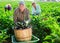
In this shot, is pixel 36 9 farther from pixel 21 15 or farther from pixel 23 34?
pixel 23 34

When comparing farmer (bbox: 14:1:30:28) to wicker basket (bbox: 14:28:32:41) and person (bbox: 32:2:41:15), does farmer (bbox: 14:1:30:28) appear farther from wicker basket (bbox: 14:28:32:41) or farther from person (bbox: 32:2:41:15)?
person (bbox: 32:2:41:15)

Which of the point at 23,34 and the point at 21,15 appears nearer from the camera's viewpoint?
the point at 23,34

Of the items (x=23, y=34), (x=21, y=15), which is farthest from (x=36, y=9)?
(x=23, y=34)

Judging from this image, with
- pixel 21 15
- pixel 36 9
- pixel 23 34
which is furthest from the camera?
pixel 36 9

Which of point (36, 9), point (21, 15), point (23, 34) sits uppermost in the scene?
point (36, 9)

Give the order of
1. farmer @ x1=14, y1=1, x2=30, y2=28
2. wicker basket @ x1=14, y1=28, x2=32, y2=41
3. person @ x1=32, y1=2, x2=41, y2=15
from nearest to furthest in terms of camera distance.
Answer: wicker basket @ x1=14, y1=28, x2=32, y2=41 < farmer @ x1=14, y1=1, x2=30, y2=28 < person @ x1=32, y1=2, x2=41, y2=15

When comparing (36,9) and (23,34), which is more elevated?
(36,9)

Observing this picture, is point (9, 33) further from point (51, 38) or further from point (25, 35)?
point (51, 38)

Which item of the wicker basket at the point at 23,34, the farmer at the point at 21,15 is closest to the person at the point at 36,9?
the farmer at the point at 21,15

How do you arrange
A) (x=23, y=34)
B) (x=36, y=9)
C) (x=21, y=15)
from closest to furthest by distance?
(x=23, y=34) → (x=21, y=15) → (x=36, y=9)

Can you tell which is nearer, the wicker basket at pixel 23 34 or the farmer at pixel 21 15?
the wicker basket at pixel 23 34

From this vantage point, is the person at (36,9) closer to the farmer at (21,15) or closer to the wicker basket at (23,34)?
the farmer at (21,15)

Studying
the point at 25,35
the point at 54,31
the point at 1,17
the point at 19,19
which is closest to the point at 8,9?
the point at 1,17

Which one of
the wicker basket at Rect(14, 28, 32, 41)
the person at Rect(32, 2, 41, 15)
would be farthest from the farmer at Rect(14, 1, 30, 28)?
the person at Rect(32, 2, 41, 15)
